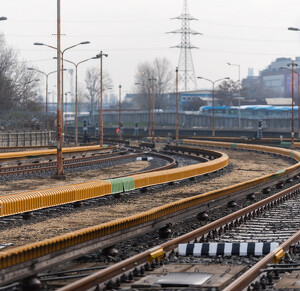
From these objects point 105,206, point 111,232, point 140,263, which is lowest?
point 105,206

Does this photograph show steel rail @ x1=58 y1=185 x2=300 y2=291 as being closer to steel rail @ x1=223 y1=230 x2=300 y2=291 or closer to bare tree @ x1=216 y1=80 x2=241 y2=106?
steel rail @ x1=223 y1=230 x2=300 y2=291

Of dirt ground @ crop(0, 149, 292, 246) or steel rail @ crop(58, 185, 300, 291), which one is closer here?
steel rail @ crop(58, 185, 300, 291)

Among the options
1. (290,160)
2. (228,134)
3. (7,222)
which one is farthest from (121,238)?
(228,134)

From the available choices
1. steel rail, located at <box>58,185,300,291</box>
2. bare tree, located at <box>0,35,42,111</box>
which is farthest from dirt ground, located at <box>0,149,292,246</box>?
bare tree, located at <box>0,35,42,111</box>

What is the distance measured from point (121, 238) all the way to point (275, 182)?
15.4m

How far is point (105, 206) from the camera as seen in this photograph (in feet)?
72.6

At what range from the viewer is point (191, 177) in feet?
108

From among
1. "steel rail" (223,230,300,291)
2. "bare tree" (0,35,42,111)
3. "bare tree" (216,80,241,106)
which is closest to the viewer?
"steel rail" (223,230,300,291)

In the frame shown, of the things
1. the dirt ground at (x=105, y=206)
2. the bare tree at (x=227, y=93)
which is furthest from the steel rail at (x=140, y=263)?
the bare tree at (x=227, y=93)

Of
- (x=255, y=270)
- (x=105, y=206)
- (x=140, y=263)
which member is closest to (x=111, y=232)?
(x=140, y=263)

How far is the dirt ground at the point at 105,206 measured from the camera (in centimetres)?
1669

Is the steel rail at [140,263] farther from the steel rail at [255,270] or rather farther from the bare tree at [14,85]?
the bare tree at [14,85]

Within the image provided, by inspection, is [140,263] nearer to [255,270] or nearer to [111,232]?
[111,232]

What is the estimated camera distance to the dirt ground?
16.7m
